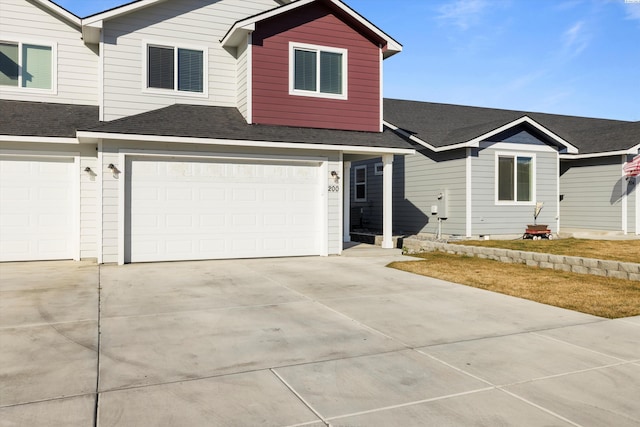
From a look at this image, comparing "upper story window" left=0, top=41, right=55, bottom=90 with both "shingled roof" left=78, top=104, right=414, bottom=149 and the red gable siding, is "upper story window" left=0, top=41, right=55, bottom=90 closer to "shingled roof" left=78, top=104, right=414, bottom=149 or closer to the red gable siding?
"shingled roof" left=78, top=104, right=414, bottom=149

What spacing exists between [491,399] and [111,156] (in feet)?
34.0

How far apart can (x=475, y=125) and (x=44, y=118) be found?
1392cm

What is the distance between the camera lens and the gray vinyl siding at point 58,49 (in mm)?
13336

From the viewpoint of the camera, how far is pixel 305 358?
5098mm

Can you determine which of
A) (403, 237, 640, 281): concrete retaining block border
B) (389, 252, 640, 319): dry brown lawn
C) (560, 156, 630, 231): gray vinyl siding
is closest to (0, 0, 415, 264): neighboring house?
(403, 237, 640, 281): concrete retaining block border

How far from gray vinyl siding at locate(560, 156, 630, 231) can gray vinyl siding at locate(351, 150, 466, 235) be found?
20.4ft

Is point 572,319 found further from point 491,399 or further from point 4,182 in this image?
point 4,182

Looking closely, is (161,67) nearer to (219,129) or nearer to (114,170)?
(219,129)

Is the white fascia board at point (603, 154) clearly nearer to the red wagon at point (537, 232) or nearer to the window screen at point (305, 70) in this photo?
the red wagon at point (537, 232)

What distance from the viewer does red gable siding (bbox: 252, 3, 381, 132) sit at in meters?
13.7

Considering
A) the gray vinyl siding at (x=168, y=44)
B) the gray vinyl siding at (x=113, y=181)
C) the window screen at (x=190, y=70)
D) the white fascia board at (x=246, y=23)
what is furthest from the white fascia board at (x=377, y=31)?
the gray vinyl siding at (x=113, y=181)

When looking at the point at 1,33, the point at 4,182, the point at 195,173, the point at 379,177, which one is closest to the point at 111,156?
the point at 195,173

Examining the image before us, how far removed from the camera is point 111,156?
1178 cm

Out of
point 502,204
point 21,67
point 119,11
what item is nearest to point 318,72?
point 119,11
